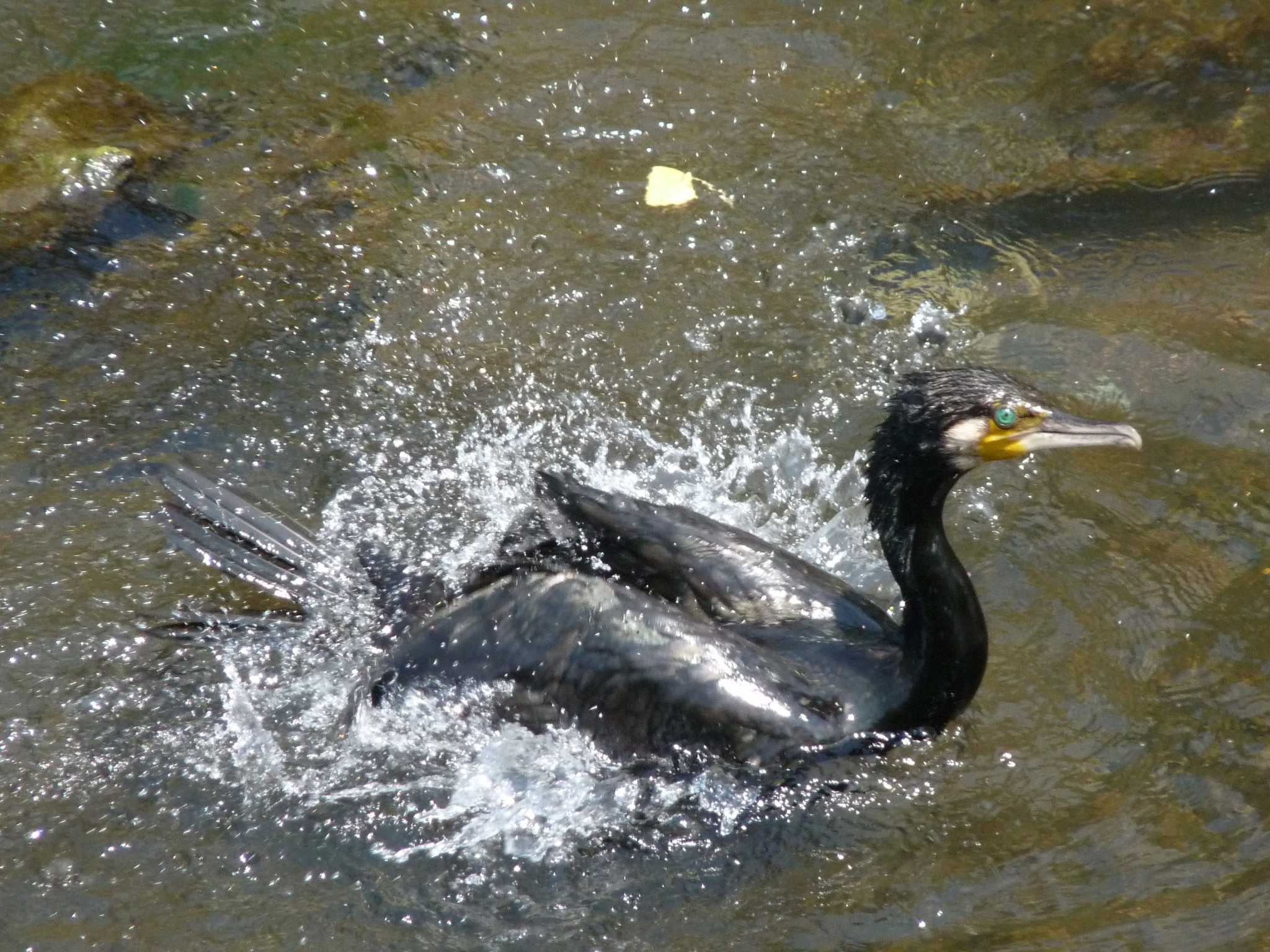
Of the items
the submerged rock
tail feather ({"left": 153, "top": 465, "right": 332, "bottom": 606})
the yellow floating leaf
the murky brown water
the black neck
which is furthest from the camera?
the yellow floating leaf

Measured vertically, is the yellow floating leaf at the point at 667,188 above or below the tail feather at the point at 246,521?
above

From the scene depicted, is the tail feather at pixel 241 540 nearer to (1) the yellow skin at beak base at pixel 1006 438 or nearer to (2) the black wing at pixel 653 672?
(2) the black wing at pixel 653 672

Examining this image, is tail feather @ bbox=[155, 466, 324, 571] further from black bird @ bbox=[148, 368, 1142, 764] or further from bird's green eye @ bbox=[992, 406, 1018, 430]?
bird's green eye @ bbox=[992, 406, 1018, 430]

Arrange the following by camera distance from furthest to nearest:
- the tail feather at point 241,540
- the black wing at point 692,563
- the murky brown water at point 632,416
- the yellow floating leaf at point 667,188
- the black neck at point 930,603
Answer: the yellow floating leaf at point 667,188 → the tail feather at point 241,540 → the black wing at point 692,563 → the black neck at point 930,603 → the murky brown water at point 632,416

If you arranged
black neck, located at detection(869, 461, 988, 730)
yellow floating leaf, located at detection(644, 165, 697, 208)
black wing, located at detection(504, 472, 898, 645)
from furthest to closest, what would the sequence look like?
yellow floating leaf, located at detection(644, 165, 697, 208)
black wing, located at detection(504, 472, 898, 645)
black neck, located at detection(869, 461, 988, 730)

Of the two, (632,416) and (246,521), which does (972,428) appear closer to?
(632,416)

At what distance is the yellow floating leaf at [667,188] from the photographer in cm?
554

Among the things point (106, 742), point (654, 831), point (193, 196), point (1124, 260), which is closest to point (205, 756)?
point (106, 742)

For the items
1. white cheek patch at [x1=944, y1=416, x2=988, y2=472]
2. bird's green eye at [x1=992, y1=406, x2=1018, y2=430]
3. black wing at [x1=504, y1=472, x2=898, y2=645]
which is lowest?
black wing at [x1=504, y1=472, x2=898, y2=645]

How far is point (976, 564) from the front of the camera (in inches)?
168

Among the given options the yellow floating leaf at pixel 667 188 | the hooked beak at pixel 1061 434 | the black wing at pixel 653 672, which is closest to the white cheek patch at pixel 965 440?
the hooked beak at pixel 1061 434

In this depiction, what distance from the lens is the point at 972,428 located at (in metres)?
3.48

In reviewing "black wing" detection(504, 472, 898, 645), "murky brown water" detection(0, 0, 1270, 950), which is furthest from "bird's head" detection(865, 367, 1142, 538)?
"murky brown water" detection(0, 0, 1270, 950)

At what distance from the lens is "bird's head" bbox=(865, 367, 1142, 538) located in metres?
3.46
